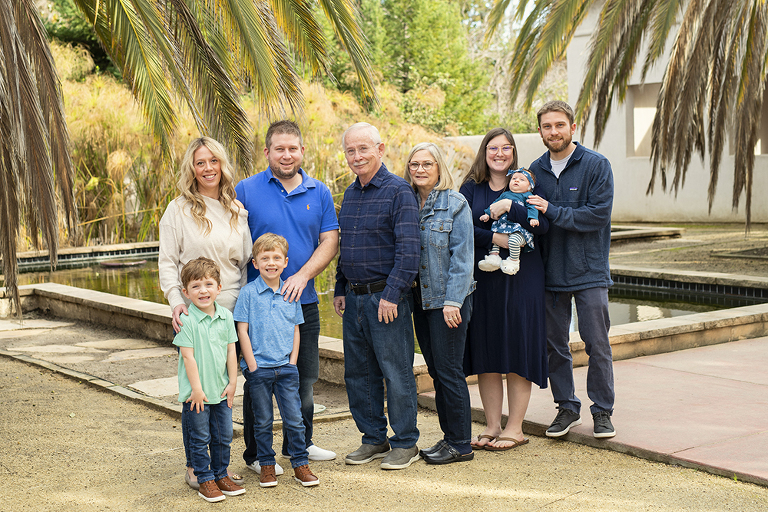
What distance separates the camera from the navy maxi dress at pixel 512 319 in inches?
165

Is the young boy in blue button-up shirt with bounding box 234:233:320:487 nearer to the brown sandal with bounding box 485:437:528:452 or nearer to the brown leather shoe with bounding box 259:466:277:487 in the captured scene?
the brown leather shoe with bounding box 259:466:277:487

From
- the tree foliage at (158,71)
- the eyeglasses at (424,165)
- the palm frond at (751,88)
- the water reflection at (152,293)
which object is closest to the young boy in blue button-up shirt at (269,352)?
the eyeglasses at (424,165)

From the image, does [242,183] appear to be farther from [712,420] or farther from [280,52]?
[712,420]

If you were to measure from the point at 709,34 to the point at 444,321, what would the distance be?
5.96 metres

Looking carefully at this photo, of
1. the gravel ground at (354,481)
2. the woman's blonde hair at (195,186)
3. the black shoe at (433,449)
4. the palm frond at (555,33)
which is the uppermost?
the palm frond at (555,33)

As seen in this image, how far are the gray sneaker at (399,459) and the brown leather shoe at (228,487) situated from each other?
729mm

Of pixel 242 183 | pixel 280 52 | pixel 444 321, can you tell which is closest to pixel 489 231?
pixel 444 321

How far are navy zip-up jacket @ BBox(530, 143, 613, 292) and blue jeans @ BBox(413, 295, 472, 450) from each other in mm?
574

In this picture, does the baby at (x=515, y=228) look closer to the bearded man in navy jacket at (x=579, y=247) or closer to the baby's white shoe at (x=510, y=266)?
the baby's white shoe at (x=510, y=266)

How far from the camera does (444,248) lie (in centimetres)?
404

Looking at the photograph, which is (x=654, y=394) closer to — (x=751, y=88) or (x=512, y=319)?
(x=512, y=319)

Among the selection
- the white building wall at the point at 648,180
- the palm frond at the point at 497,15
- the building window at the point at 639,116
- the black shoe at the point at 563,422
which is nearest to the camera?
→ the black shoe at the point at 563,422

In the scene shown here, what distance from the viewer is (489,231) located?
423 cm

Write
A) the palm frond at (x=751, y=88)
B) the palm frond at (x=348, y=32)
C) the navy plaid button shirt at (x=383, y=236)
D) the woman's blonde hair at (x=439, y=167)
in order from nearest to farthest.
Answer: the navy plaid button shirt at (x=383, y=236) → the woman's blonde hair at (x=439, y=167) → the palm frond at (x=348, y=32) → the palm frond at (x=751, y=88)
